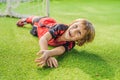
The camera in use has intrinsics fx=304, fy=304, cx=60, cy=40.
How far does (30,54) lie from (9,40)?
397 millimetres

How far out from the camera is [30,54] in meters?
2.15

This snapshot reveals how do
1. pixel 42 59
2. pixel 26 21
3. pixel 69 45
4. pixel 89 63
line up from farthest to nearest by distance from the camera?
1. pixel 26 21
2. pixel 69 45
3. pixel 89 63
4. pixel 42 59

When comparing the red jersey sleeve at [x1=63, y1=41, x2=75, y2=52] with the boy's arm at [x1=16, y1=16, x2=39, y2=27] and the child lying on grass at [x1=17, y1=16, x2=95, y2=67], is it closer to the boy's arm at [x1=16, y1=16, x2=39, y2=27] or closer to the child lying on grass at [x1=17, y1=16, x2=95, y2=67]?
the child lying on grass at [x1=17, y1=16, x2=95, y2=67]

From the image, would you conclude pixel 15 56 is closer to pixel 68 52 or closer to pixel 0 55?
pixel 0 55

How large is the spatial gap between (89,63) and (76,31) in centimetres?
25

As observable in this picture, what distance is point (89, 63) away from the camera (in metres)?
2.02

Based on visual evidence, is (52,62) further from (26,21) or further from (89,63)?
(26,21)

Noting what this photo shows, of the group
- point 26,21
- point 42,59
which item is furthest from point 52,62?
point 26,21

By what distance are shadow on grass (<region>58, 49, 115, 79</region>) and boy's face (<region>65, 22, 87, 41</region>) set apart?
0.43 ft

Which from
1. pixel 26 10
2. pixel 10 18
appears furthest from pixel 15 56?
pixel 26 10

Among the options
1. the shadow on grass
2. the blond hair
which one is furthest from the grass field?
the blond hair

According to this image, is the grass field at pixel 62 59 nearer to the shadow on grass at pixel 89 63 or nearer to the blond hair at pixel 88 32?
the shadow on grass at pixel 89 63

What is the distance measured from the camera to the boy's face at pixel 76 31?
2098 millimetres

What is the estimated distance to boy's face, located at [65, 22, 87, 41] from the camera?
210cm
